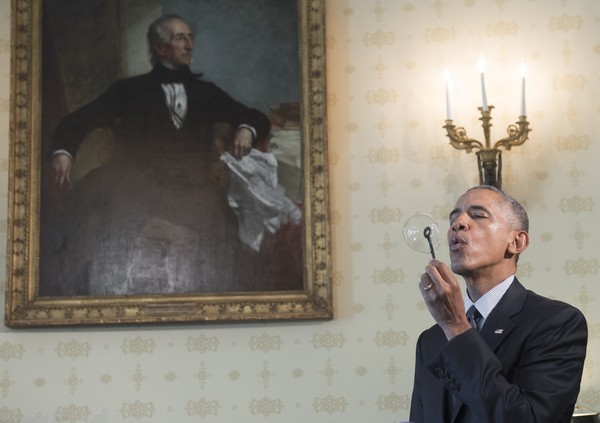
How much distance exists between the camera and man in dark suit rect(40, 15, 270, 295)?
15.9 feet

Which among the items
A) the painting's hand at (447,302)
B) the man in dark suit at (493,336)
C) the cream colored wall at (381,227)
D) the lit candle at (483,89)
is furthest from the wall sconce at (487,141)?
the painting's hand at (447,302)

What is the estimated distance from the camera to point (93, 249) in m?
4.87

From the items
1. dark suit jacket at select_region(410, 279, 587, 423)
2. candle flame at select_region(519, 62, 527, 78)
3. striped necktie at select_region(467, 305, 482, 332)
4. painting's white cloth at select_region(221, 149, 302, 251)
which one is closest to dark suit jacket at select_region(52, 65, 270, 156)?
painting's white cloth at select_region(221, 149, 302, 251)

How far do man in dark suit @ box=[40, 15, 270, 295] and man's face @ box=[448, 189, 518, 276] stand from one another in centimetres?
213

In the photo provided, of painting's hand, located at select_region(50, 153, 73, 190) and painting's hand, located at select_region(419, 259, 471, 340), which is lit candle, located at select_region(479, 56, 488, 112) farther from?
painting's hand, located at select_region(419, 259, 471, 340)

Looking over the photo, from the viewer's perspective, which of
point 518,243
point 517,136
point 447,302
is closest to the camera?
point 447,302

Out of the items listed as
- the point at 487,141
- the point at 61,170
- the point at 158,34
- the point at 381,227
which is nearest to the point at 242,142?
the point at 158,34

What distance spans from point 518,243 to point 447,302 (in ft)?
1.54

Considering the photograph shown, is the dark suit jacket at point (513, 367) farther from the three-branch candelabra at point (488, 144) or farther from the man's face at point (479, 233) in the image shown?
the three-branch candelabra at point (488, 144)

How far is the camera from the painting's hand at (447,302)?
251 cm

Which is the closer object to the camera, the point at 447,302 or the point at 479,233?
the point at 447,302

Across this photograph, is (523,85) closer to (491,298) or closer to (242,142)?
(242,142)

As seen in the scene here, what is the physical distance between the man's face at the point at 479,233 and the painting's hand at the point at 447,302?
0.25 m

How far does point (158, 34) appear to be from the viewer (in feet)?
16.6
